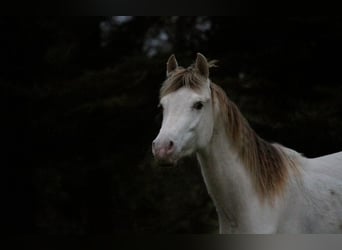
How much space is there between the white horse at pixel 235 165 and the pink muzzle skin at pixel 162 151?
0.24 ft

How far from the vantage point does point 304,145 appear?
4516 mm

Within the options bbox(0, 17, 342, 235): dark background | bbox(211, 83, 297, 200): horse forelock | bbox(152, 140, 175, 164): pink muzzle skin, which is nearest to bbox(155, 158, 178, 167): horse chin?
bbox(152, 140, 175, 164): pink muzzle skin

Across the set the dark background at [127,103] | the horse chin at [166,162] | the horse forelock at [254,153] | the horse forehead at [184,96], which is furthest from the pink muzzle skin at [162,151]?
the dark background at [127,103]

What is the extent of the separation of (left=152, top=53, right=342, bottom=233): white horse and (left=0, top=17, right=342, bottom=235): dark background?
6.31ft

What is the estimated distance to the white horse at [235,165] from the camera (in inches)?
92.7

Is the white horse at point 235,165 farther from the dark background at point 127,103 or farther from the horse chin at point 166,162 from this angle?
the dark background at point 127,103

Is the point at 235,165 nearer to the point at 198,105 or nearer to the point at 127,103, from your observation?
the point at 198,105

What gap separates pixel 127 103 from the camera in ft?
16.0

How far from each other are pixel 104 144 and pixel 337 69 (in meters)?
2.08

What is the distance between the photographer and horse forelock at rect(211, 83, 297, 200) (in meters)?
2.45

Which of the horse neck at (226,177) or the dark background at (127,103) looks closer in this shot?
the horse neck at (226,177)

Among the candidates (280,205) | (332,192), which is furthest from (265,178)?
(332,192)

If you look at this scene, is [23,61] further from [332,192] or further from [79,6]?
[332,192]

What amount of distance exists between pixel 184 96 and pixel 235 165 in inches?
15.4
